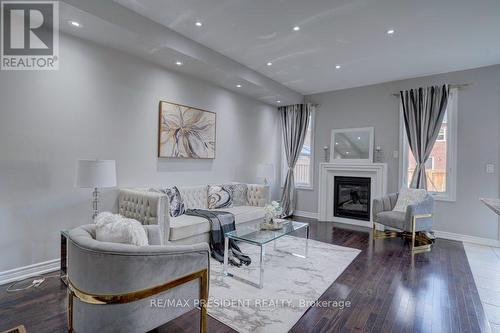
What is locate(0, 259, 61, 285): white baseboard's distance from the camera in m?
2.69

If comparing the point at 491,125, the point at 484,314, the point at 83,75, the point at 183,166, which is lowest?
the point at 484,314

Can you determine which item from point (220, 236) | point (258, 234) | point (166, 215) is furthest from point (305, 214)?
point (166, 215)

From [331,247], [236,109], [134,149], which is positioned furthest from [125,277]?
[236,109]

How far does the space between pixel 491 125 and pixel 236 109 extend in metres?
4.64

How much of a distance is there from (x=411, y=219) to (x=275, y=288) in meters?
2.61

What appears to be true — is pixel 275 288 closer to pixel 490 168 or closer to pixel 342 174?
pixel 342 174

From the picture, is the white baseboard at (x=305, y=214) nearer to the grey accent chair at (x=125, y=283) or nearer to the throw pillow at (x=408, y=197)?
the throw pillow at (x=408, y=197)

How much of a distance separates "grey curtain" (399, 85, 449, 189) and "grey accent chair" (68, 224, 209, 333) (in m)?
4.81

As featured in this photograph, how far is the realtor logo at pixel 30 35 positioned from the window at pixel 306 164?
16.8 feet

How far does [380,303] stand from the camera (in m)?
2.44

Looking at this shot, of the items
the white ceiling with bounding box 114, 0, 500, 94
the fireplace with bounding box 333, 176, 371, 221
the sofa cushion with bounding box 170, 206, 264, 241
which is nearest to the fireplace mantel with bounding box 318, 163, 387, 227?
the fireplace with bounding box 333, 176, 371, 221

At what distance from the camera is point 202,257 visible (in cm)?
179

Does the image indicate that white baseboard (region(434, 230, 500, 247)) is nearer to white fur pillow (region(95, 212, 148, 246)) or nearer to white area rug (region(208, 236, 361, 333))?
white area rug (region(208, 236, 361, 333))

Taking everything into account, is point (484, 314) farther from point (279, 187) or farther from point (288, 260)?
point (279, 187)
